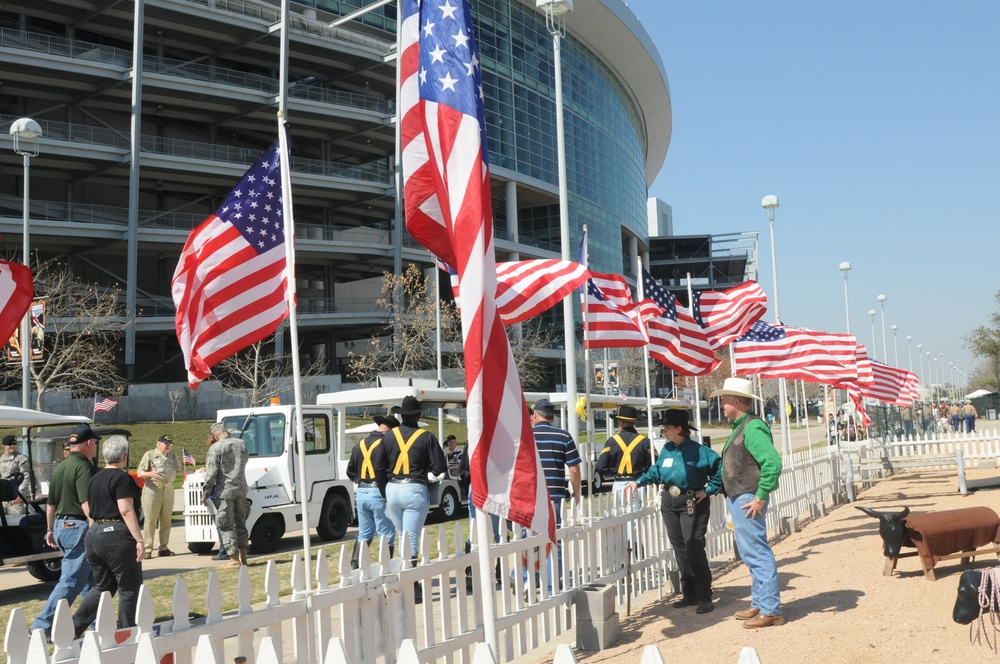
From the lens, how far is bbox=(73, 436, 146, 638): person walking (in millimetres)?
7266

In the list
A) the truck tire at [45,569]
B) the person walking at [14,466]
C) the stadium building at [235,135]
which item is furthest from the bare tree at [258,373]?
the truck tire at [45,569]

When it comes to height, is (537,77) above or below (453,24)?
above

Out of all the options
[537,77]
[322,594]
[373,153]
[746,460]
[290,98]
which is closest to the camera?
[322,594]

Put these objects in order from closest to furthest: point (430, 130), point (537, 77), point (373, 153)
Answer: point (430, 130)
point (373, 153)
point (537, 77)

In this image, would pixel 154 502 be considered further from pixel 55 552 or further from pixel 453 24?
pixel 453 24

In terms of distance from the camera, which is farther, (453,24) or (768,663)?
(768,663)

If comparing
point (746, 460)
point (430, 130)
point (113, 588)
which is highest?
point (430, 130)

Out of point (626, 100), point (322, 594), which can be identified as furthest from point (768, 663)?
point (626, 100)

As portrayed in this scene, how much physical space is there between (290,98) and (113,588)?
4224 centimetres

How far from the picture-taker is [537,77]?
62344 millimetres

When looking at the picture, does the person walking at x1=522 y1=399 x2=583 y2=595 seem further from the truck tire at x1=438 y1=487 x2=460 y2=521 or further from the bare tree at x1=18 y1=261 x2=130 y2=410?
the bare tree at x1=18 y1=261 x2=130 y2=410

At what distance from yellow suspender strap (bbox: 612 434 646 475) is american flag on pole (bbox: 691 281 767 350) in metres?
5.27

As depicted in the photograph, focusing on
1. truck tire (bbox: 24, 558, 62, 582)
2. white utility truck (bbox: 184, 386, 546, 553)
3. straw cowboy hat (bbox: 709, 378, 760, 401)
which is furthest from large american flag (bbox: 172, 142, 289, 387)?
white utility truck (bbox: 184, 386, 546, 553)

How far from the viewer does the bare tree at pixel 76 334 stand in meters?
36.1
